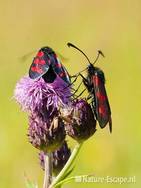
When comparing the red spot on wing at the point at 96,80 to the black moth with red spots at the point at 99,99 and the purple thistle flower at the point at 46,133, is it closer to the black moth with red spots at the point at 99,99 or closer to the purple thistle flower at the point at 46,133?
the black moth with red spots at the point at 99,99

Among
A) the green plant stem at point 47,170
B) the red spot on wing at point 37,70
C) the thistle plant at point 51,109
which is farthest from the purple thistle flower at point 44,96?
the green plant stem at point 47,170

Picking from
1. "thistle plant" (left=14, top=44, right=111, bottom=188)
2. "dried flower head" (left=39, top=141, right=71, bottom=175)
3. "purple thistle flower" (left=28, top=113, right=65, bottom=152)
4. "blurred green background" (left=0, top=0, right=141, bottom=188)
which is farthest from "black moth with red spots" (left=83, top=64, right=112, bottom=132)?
"blurred green background" (left=0, top=0, right=141, bottom=188)

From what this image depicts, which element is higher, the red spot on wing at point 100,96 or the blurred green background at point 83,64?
the blurred green background at point 83,64

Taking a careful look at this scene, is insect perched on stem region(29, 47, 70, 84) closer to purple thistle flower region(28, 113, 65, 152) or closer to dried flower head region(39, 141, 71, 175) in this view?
purple thistle flower region(28, 113, 65, 152)

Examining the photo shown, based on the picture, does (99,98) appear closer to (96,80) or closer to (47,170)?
(96,80)

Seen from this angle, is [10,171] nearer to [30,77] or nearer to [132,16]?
[30,77]

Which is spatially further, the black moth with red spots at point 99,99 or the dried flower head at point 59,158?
the dried flower head at point 59,158

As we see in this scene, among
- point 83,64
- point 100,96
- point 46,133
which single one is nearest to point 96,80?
point 100,96
